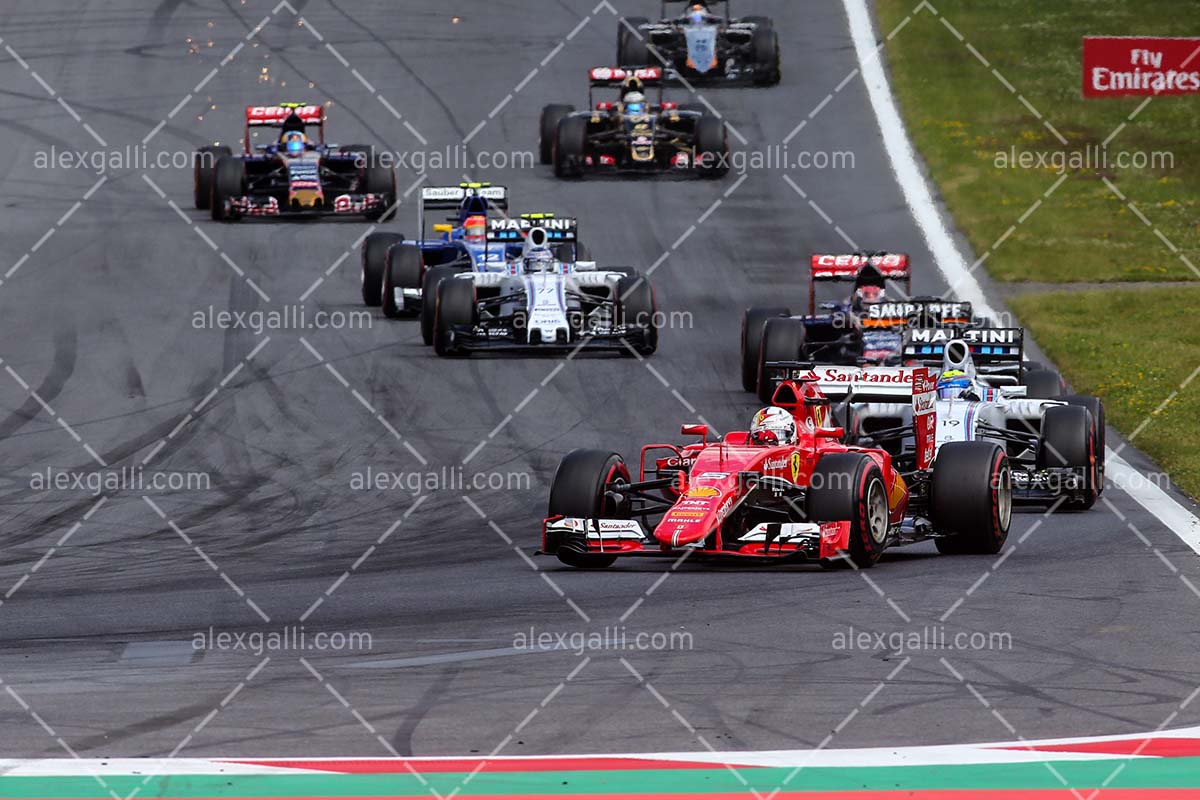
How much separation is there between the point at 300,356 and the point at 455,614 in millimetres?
13530

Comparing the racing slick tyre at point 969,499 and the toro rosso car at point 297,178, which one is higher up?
the toro rosso car at point 297,178

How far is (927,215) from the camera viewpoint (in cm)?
3747

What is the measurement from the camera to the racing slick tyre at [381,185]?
3681 cm

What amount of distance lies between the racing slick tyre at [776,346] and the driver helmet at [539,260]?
13.7 feet

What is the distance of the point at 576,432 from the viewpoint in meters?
24.0

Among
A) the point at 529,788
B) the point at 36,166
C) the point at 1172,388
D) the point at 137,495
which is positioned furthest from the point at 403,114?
the point at 529,788

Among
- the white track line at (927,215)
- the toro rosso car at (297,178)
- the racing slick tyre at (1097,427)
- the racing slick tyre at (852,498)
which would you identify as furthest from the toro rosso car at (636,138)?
the racing slick tyre at (852,498)

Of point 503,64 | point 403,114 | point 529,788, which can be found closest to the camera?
point 529,788

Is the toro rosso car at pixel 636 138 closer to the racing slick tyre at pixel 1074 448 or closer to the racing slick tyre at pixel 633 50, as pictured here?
the racing slick tyre at pixel 633 50

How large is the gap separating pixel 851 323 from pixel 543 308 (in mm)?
4428

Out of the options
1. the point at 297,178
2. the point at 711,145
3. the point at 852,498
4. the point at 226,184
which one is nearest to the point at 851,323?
the point at 852,498

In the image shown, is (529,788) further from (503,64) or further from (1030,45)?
(1030,45)

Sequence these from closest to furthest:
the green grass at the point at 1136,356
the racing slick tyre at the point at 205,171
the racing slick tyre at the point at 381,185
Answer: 1. the green grass at the point at 1136,356
2. the racing slick tyre at the point at 381,185
3. the racing slick tyre at the point at 205,171

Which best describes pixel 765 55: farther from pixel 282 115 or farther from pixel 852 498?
pixel 852 498
